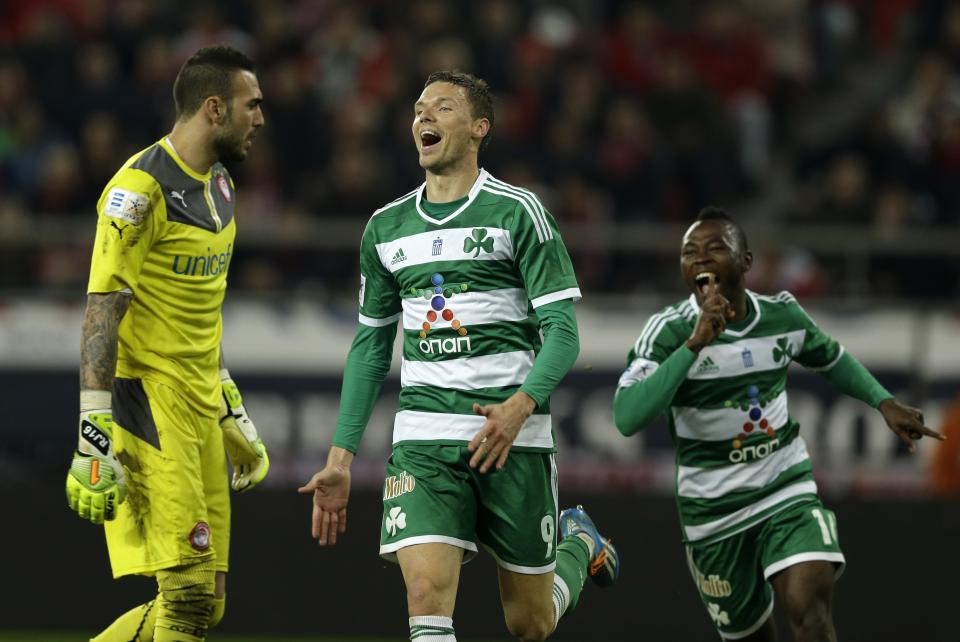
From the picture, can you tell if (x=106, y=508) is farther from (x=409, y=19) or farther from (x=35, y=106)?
(x=409, y=19)

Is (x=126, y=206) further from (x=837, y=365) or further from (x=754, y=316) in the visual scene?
(x=837, y=365)

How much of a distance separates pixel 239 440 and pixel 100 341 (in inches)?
39.0

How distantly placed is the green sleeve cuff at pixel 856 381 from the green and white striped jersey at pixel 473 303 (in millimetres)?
1789

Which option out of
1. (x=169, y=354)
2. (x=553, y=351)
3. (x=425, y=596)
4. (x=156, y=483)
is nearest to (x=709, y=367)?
(x=553, y=351)

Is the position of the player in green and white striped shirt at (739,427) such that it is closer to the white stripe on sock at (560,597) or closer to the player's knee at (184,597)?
the white stripe on sock at (560,597)

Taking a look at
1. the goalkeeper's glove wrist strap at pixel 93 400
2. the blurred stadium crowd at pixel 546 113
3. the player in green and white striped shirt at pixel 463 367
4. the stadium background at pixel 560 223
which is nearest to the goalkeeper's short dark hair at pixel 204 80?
the player in green and white striped shirt at pixel 463 367

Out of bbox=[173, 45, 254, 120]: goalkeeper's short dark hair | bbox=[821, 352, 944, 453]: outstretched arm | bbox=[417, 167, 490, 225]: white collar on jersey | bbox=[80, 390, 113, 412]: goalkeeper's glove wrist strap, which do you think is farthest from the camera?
bbox=[821, 352, 944, 453]: outstretched arm

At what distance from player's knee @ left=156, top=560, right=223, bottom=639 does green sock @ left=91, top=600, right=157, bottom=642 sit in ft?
0.99

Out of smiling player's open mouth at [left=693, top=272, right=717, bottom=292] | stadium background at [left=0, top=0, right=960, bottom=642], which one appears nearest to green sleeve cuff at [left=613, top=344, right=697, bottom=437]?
smiling player's open mouth at [left=693, top=272, right=717, bottom=292]

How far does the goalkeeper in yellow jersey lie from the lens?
5781 millimetres

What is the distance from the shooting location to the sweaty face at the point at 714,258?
680 cm

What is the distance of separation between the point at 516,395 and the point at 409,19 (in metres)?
9.59

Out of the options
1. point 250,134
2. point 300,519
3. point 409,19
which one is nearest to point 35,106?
point 409,19

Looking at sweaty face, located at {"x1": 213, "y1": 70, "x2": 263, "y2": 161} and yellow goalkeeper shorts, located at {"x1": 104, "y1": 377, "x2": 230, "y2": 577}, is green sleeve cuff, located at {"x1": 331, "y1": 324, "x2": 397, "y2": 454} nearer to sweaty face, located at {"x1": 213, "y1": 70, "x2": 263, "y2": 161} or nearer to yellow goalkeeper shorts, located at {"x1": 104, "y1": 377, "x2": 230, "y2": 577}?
yellow goalkeeper shorts, located at {"x1": 104, "y1": 377, "x2": 230, "y2": 577}
